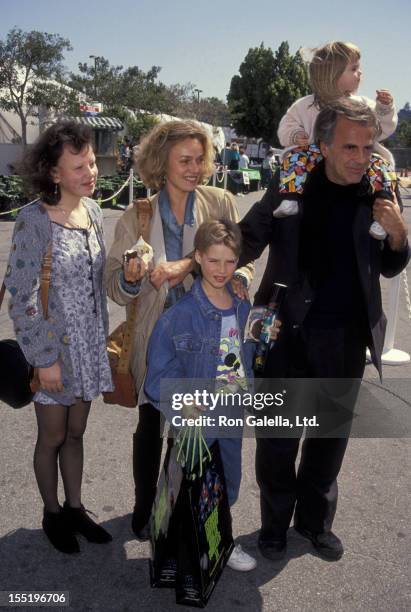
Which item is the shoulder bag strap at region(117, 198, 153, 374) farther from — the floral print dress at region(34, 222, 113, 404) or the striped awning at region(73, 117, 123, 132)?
the striped awning at region(73, 117, 123, 132)

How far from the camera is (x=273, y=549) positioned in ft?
9.36

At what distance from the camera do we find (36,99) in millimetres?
27469

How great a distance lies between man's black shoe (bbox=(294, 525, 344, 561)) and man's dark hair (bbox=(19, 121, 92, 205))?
206cm

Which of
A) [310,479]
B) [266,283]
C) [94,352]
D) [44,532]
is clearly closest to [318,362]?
[266,283]

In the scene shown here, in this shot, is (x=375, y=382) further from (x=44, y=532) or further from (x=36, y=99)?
(x=36, y=99)

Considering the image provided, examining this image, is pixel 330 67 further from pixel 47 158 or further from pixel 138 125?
pixel 138 125

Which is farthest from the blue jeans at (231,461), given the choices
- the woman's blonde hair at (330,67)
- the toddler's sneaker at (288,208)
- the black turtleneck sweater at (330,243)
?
the woman's blonde hair at (330,67)

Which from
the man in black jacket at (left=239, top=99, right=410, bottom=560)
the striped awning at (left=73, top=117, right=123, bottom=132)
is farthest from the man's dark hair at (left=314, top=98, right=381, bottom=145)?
the striped awning at (left=73, top=117, right=123, bottom=132)

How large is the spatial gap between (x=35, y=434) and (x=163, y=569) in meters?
1.79

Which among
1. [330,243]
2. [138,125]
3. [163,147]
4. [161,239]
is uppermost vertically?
[138,125]

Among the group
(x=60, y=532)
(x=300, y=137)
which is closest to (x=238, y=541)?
(x=60, y=532)

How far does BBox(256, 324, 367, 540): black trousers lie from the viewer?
272 cm

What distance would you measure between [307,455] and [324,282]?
915 mm

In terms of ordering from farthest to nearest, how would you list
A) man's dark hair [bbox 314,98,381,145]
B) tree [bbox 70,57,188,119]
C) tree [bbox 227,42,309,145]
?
1. tree [bbox 227,42,309,145]
2. tree [bbox 70,57,188,119]
3. man's dark hair [bbox 314,98,381,145]
